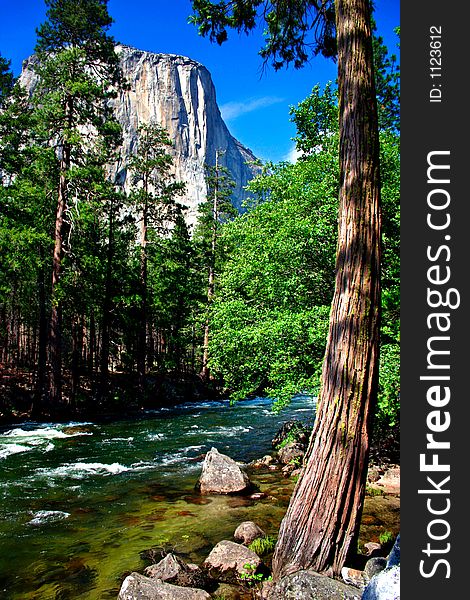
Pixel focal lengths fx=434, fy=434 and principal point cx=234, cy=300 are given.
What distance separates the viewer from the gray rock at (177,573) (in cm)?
450

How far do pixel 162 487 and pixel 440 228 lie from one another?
796 centimetres

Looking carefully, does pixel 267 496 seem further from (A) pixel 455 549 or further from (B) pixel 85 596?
(A) pixel 455 549

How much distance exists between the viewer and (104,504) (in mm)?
7812

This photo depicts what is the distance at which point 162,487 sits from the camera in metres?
8.74

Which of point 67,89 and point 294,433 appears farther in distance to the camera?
point 67,89

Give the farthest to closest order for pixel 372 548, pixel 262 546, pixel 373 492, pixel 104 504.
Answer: pixel 373 492, pixel 104 504, pixel 262 546, pixel 372 548

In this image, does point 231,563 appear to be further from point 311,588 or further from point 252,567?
point 311,588

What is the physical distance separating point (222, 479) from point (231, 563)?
3463 mm

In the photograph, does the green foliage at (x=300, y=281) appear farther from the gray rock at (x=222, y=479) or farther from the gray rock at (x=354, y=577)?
the gray rock at (x=354, y=577)

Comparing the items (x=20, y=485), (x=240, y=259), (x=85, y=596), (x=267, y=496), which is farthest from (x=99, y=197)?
(x=85, y=596)

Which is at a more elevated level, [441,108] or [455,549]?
[441,108]

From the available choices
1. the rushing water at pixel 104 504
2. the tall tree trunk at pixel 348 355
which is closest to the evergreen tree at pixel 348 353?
the tall tree trunk at pixel 348 355

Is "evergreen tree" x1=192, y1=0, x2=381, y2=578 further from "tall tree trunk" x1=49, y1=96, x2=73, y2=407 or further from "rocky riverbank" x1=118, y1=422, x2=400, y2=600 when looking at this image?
"tall tree trunk" x1=49, y1=96, x2=73, y2=407

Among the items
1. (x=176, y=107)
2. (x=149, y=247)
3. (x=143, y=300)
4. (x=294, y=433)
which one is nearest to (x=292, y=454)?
(x=294, y=433)
